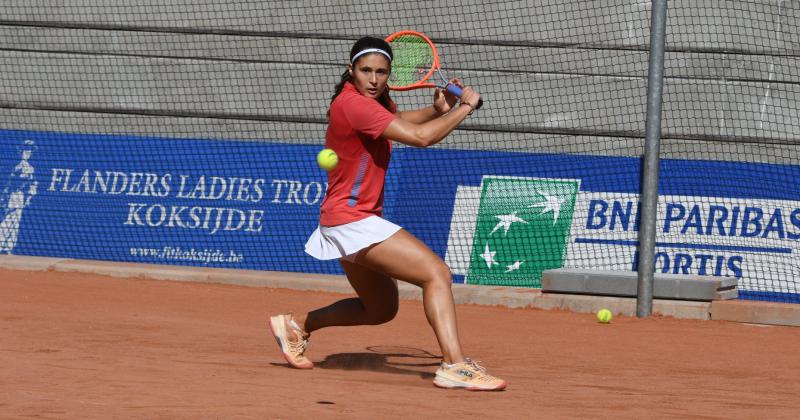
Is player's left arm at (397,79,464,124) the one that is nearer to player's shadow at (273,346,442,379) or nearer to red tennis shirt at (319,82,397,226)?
red tennis shirt at (319,82,397,226)

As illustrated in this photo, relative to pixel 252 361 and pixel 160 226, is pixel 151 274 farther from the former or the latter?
pixel 252 361

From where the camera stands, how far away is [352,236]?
6.12 m

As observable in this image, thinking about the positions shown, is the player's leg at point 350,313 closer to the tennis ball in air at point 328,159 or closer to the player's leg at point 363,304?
the player's leg at point 363,304

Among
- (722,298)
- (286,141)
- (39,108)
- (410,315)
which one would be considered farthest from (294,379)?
(39,108)

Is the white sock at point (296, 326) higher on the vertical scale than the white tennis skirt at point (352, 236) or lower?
lower

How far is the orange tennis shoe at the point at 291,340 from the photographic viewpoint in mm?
6676

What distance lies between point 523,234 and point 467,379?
570 cm

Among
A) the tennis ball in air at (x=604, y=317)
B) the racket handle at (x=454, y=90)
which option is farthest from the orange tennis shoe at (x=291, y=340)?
the tennis ball in air at (x=604, y=317)

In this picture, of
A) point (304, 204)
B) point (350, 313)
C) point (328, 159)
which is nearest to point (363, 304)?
point (350, 313)

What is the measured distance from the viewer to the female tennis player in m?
5.94

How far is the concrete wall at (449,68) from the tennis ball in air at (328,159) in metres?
6.95

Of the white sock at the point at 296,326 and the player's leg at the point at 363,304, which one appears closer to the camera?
the player's leg at the point at 363,304

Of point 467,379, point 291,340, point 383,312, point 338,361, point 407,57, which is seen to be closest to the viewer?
point 467,379

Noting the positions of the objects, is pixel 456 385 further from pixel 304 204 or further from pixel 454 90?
pixel 304 204
